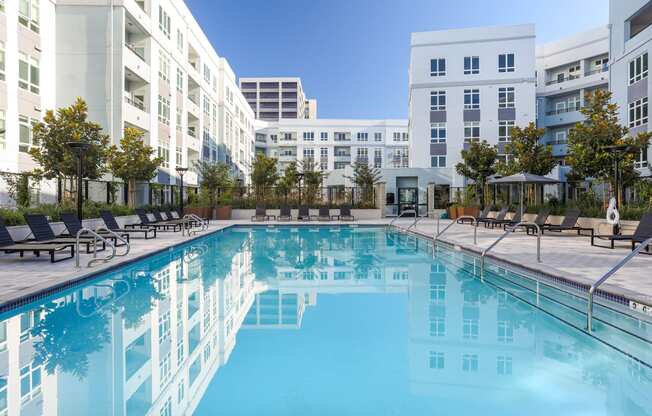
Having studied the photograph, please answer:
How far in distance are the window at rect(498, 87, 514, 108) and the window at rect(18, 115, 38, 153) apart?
3120 centimetres

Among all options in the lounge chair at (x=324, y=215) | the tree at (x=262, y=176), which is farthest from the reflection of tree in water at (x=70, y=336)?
the tree at (x=262, y=176)

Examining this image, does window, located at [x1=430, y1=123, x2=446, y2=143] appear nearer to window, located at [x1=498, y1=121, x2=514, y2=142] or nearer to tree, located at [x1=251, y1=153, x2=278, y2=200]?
window, located at [x1=498, y1=121, x2=514, y2=142]

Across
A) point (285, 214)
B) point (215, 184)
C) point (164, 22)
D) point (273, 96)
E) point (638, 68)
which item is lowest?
point (285, 214)

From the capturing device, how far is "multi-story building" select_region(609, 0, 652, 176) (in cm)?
2217

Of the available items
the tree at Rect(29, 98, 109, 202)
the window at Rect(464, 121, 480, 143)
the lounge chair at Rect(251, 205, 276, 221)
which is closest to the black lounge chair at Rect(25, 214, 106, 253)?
the tree at Rect(29, 98, 109, 202)

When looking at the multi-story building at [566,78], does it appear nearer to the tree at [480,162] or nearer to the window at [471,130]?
the window at [471,130]

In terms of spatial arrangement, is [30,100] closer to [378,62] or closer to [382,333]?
[382,333]

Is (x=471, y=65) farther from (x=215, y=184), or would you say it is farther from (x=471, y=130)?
(x=215, y=184)

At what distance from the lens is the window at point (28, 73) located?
721 inches

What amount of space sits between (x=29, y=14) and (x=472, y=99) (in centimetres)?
2930

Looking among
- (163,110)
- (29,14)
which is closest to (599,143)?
(163,110)

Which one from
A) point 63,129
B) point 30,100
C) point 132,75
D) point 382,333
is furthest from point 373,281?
point 132,75

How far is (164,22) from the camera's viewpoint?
2659cm

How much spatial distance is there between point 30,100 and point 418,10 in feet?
76.6
